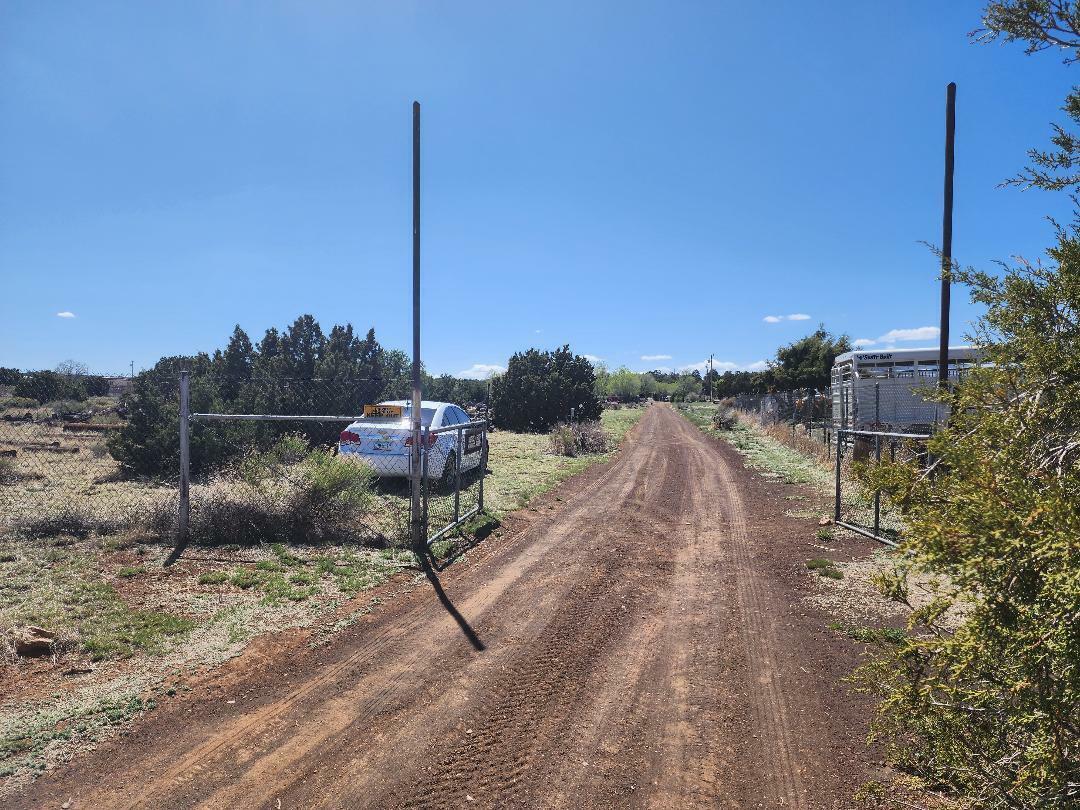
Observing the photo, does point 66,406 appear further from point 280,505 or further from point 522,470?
point 280,505

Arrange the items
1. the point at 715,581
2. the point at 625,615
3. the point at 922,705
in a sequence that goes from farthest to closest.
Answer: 1. the point at 715,581
2. the point at 625,615
3. the point at 922,705

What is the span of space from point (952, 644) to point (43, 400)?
42400 millimetres

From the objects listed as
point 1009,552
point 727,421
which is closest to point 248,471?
point 1009,552

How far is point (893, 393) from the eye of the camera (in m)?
15.4

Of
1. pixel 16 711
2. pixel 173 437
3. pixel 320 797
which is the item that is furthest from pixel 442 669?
pixel 173 437

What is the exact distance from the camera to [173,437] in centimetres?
1220

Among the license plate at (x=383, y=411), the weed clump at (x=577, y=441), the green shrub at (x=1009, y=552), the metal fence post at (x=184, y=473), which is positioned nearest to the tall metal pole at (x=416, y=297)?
the license plate at (x=383, y=411)

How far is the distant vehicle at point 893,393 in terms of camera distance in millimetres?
14743

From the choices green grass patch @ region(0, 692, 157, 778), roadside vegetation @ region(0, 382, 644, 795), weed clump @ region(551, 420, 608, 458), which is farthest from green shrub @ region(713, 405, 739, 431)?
green grass patch @ region(0, 692, 157, 778)

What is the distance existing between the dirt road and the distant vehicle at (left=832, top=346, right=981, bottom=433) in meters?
9.99

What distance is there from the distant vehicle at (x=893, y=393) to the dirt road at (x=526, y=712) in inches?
393

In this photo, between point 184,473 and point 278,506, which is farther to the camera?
point 278,506

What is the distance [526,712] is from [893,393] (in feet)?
48.6

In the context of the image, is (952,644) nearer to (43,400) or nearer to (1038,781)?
(1038,781)
